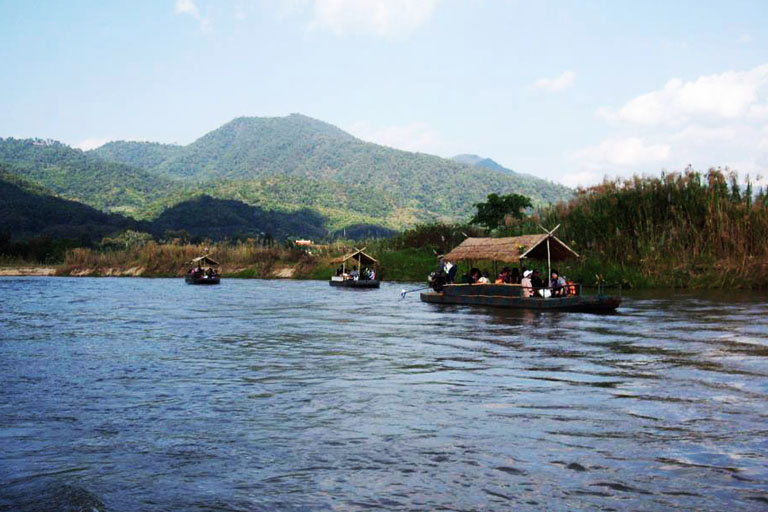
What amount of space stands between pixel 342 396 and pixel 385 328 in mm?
9651

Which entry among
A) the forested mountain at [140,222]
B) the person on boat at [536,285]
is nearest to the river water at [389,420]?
the person on boat at [536,285]

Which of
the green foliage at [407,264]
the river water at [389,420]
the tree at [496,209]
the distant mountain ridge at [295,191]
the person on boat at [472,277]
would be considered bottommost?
the river water at [389,420]

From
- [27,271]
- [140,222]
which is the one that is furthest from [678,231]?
[140,222]

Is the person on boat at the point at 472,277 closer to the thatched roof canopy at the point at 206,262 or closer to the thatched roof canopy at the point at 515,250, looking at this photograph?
the thatched roof canopy at the point at 515,250

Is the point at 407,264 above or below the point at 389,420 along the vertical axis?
above

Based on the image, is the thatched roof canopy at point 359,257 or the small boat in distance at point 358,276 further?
the thatched roof canopy at point 359,257

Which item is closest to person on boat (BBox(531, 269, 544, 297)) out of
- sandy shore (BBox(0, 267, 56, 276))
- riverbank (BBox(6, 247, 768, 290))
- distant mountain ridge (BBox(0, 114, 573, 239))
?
riverbank (BBox(6, 247, 768, 290))

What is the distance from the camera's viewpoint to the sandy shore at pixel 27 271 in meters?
69.1

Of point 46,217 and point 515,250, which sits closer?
point 515,250

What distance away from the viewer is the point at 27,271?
70.4 meters

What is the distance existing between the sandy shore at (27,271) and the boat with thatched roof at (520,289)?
51.6m

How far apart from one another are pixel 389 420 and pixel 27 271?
70.9 metres

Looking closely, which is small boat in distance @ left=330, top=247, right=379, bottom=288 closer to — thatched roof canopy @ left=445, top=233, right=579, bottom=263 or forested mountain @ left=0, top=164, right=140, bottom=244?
thatched roof canopy @ left=445, top=233, right=579, bottom=263

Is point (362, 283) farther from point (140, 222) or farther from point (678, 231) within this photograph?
point (140, 222)
